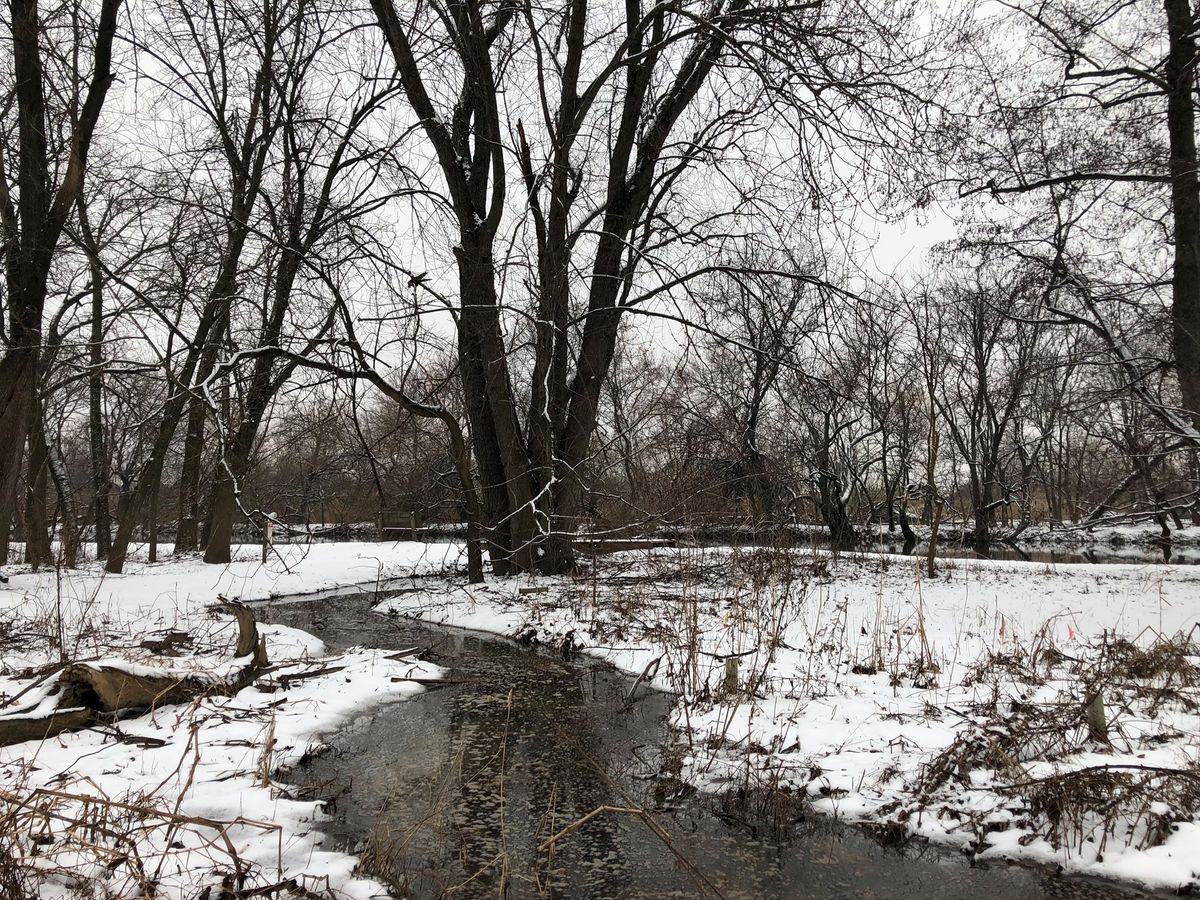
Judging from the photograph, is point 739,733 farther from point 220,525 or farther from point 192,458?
point 192,458

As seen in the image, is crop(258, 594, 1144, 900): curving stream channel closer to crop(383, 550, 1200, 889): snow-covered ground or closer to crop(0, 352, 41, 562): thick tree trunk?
crop(383, 550, 1200, 889): snow-covered ground

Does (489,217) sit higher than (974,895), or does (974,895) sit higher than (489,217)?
(489,217)

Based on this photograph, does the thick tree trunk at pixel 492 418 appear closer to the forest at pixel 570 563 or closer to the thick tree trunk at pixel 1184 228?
the forest at pixel 570 563

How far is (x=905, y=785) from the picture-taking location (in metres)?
4.05

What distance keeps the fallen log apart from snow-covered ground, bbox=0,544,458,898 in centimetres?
7

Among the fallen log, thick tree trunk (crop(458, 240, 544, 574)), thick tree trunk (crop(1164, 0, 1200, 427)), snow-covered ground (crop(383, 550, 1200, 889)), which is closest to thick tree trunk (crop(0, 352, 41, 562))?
thick tree trunk (crop(458, 240, 544, 574))

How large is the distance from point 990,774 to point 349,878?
3.24 meters

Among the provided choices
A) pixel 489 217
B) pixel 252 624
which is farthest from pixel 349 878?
pixel 489 217

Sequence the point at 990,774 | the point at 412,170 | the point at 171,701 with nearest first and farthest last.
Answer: the point at 990,774 → the point at 171,701 → the point at 412,170

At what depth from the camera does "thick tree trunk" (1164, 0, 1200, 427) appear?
420 inches

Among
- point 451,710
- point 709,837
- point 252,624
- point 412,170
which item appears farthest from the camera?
point 412,170

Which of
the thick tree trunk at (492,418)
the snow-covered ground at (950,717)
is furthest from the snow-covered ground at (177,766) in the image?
the thick tree trunk at (492,418)

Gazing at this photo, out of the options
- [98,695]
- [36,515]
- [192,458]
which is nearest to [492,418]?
[192,458]

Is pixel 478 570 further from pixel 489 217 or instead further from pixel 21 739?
pixel 21 739
